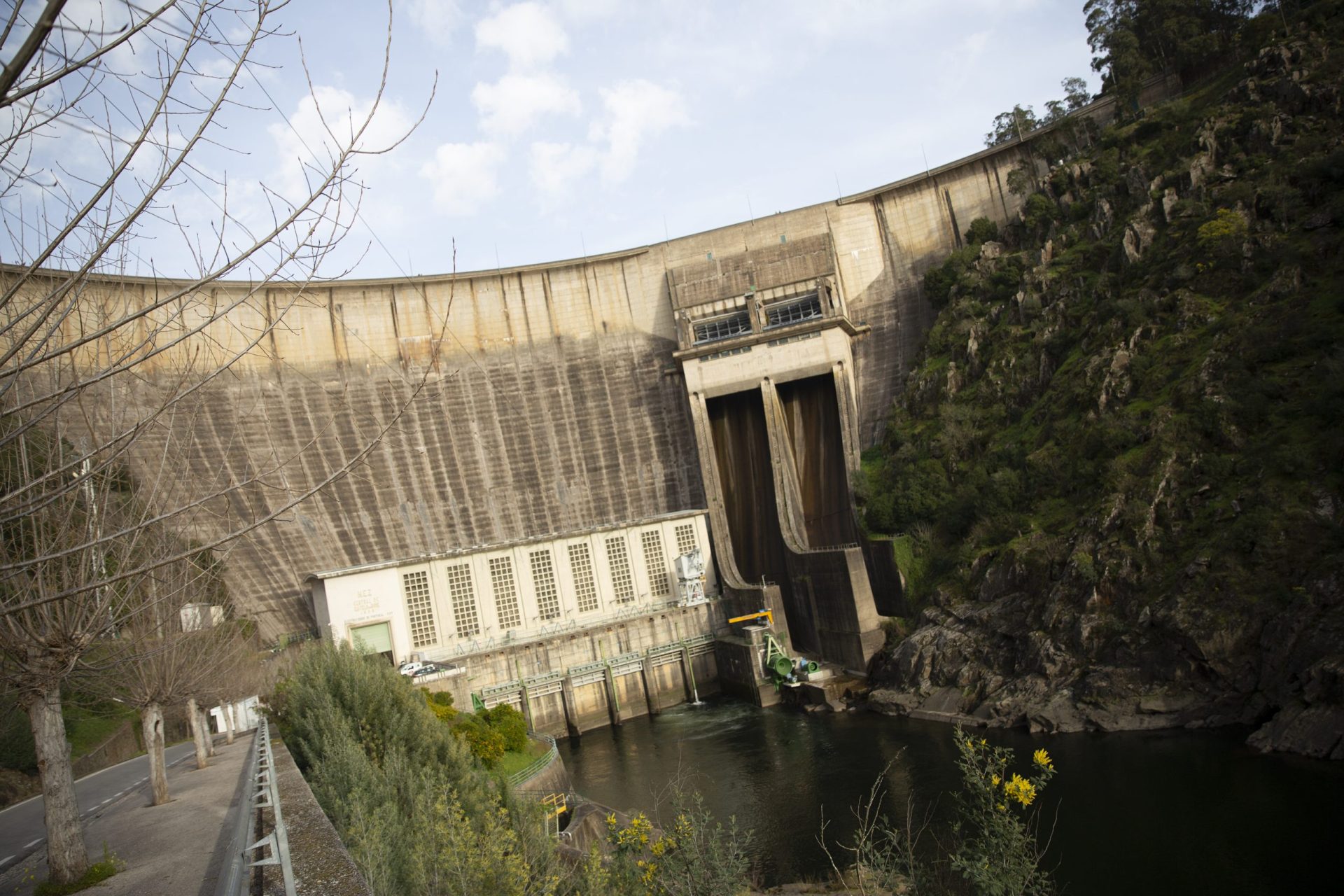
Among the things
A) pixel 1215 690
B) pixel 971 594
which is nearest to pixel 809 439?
pixel 971 594

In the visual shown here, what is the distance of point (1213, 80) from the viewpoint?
3788 cm

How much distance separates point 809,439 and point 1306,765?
25.0 m

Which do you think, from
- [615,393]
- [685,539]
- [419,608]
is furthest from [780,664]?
[615,393]

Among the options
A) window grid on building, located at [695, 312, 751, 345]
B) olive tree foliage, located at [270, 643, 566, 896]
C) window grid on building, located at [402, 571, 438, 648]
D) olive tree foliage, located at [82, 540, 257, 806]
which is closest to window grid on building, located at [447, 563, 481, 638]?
window grid on building, located at [402, 571, 438, 648]

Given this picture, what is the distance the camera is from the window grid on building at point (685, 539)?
1474 inches

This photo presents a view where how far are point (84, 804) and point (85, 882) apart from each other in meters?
8.46

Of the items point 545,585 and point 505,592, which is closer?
point 505,592

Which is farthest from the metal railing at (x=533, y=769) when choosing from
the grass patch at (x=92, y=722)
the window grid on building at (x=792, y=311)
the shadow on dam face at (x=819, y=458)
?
the window grid on building at (x=792, y=311)

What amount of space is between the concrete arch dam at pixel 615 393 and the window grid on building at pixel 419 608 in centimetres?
149

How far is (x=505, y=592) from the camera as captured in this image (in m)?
34.8

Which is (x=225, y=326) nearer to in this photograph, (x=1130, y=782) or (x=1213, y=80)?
(x=1130, y=782)

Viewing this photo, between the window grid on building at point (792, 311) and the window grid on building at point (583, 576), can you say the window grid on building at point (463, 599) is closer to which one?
the window grid on building at point (583, 576)

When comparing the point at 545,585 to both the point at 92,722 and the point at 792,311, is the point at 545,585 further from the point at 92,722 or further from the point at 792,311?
the point at 792,311

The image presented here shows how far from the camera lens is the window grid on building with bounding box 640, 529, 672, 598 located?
37.0 meters
